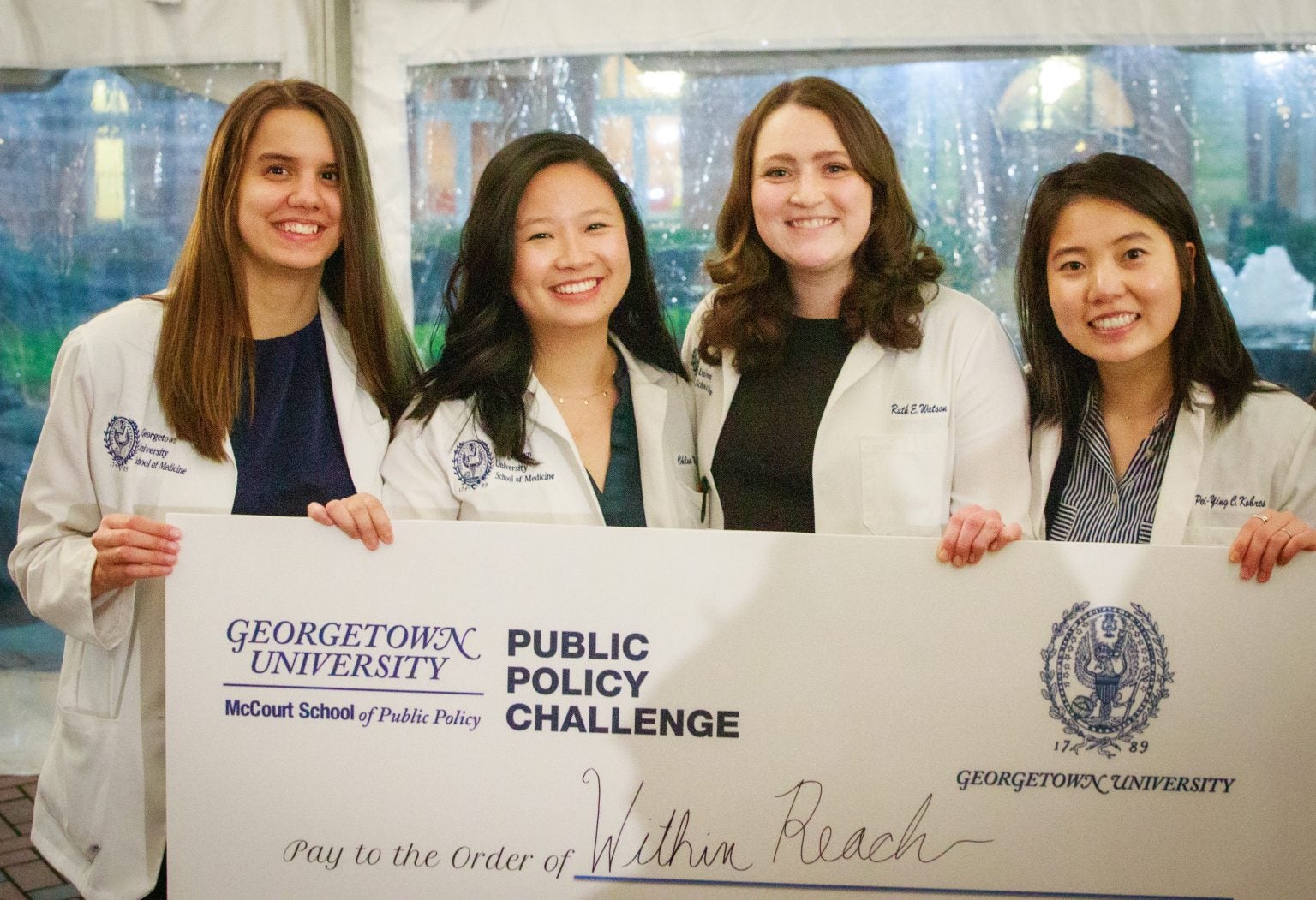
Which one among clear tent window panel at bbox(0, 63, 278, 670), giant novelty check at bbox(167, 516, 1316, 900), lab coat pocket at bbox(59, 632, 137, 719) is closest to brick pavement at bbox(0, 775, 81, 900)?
clear tent window panel at bbox(0, 63, 278, 670)

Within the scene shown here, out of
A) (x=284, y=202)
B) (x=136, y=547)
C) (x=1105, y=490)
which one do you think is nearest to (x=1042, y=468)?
(x=1105, y=490)

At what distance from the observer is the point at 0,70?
12.5 feet

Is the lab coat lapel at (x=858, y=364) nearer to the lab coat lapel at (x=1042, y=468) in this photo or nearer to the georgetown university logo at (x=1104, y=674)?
the lab coat lapel at (x=1042, y=468)

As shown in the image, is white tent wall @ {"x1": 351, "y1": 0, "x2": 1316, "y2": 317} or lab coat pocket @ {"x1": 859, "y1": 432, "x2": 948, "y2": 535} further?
white tent wall @ {"x1": 351, "y1": 0, "x2": 1316, "y2": 317}

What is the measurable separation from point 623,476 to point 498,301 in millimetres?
475

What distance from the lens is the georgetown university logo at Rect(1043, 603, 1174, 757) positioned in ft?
6.24

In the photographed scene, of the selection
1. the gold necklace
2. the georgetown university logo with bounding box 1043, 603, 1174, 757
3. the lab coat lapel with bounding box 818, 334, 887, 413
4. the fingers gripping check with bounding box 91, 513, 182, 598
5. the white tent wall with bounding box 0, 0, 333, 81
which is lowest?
the georgetown university logo with bounding box 1043, 603, 1174, 757

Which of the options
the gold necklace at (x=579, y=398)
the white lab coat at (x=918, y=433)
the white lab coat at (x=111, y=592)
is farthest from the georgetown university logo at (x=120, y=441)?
the white lab coat at (x=918, y=433)

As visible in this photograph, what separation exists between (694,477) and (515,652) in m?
0.71

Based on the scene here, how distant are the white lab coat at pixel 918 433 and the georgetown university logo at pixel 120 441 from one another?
1400 millimetres

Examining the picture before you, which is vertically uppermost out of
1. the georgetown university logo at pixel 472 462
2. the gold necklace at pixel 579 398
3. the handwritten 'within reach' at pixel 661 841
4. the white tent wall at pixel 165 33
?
the white tent wall at pixel 165 33

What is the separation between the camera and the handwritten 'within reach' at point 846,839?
1940 mm
